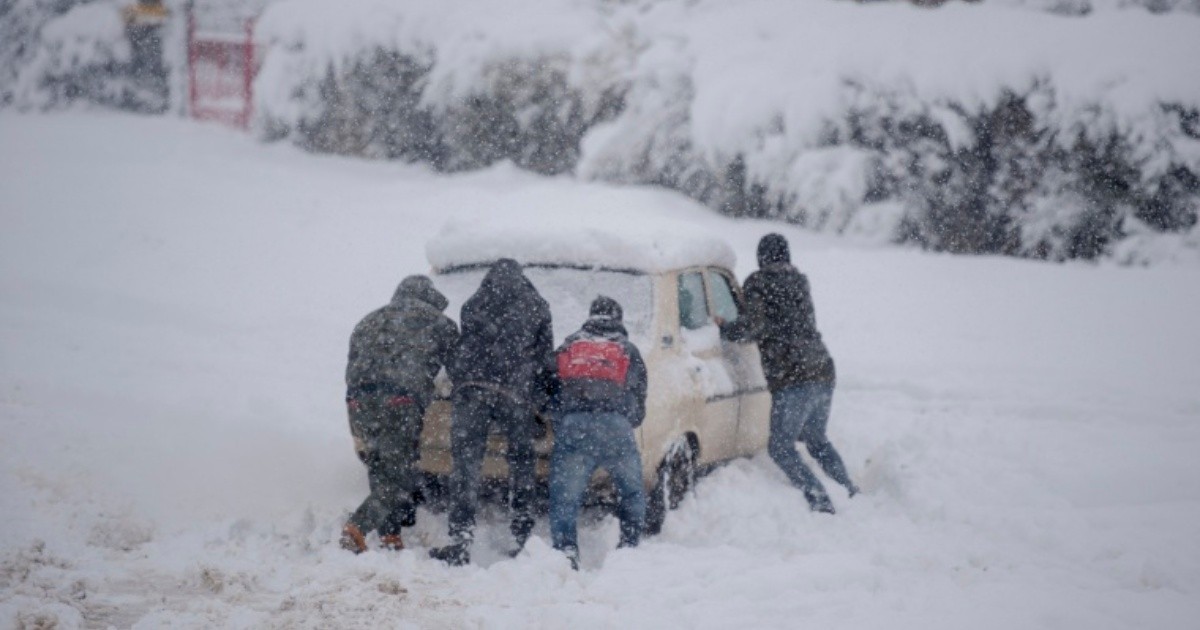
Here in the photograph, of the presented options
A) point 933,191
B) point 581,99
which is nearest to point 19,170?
point 581,99

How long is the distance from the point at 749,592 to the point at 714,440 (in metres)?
1.92

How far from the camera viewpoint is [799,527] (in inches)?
262

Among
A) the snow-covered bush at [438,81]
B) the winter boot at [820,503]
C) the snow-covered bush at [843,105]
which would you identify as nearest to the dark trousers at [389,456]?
the winter boot at [820,503]

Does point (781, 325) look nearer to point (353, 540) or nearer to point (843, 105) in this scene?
point (353, 540)

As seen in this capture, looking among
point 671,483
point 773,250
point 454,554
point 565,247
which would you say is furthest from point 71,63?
point 454,554

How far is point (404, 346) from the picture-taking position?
20.3 feet

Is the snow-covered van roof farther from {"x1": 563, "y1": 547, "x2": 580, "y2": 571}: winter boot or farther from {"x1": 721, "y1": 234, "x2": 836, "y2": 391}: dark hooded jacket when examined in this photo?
{"x1": 563, "y1": 547, "x2": 580, "y2": 571}: winter boot

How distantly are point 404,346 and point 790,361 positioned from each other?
2531mm

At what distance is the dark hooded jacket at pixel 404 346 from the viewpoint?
242 inches

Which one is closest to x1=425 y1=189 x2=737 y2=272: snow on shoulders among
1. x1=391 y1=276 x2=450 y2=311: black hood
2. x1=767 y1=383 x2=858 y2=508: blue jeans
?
x1=391 y1=276 x2=450 y2=311: black hood

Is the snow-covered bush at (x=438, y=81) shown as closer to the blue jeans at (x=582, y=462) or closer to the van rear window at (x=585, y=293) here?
the van rear window at (x=585, y=293)

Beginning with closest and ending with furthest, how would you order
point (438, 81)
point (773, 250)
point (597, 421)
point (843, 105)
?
point (597, 421) → point (773, 250) → point (843, 105) → point (438, 81)

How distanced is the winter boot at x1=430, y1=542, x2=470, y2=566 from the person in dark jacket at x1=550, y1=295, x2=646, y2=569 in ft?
1.54

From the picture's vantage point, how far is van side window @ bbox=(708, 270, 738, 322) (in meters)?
7.61
